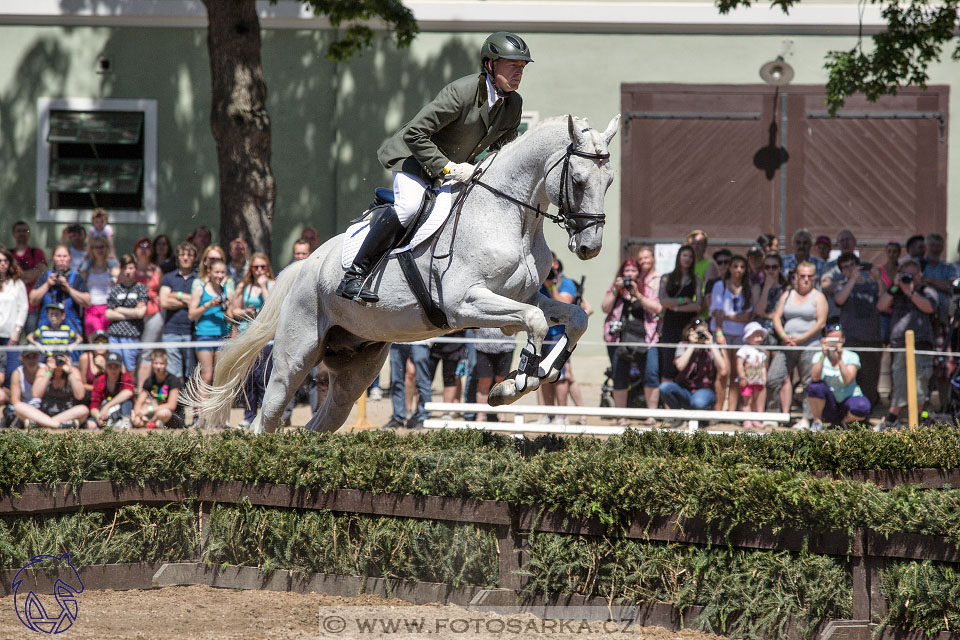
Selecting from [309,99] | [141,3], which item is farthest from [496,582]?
[141,3]

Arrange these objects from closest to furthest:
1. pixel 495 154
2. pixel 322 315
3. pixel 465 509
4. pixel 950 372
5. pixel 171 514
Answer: pixel 465 509 → pixel 171 514 → pixel 495 154 → pixel 322 315 → pixel 950 372

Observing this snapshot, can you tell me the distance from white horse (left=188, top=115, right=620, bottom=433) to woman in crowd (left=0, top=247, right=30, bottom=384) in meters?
4.54

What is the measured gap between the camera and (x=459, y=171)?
5625mm

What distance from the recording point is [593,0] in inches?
541

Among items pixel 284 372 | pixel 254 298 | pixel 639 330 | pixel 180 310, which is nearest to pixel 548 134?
pixel 284 372

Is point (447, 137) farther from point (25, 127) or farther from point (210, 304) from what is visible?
point (25, 127)

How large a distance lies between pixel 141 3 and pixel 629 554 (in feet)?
39.7

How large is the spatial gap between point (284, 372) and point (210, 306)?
3.91 meters

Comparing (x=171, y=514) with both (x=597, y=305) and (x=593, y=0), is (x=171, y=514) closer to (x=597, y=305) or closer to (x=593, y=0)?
(x=597, y=305)

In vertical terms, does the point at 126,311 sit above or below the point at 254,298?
below

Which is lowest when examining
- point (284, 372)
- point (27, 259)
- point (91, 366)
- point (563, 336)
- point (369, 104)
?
point (91, 366)

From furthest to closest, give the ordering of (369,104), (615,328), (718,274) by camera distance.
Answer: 1. (369,104)
2. (718,274)
3. (615,328)

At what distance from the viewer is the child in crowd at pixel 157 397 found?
961cm

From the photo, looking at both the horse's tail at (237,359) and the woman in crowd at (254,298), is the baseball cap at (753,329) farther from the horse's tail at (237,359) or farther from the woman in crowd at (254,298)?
the horse's tail at (237,359)
